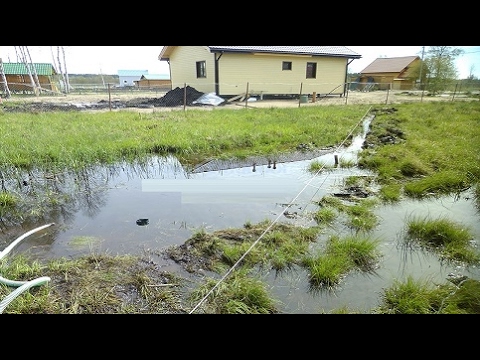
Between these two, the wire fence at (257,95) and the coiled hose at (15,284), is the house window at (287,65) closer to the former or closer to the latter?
the wire fence at (257,95)

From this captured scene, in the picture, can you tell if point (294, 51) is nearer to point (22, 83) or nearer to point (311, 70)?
point (311, 70)

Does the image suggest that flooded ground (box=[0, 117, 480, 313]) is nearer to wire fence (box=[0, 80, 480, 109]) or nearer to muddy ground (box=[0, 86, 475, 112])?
muddy ground (box=[0, 86, 475, 112])

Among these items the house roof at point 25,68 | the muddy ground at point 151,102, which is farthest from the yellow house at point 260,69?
the house roof at point 25,68

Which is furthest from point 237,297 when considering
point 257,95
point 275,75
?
point 275,75

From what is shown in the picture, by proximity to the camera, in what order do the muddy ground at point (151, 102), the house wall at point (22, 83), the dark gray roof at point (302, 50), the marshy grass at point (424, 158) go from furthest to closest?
the house wall at point (22, 83)
the dark gray roof at point (302, 50)
the muddy ground at point (151, 102)
the marshy grass at point (424, 158)

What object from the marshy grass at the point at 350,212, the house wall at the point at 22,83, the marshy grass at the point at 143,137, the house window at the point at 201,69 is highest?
the house window at the point at 201,69

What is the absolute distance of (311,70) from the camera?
16.7 meters

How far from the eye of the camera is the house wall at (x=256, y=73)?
14234mm

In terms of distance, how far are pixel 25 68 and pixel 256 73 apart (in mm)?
12309

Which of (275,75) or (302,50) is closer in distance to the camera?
(302,50)

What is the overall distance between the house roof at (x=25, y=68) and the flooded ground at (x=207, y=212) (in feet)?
48.2
